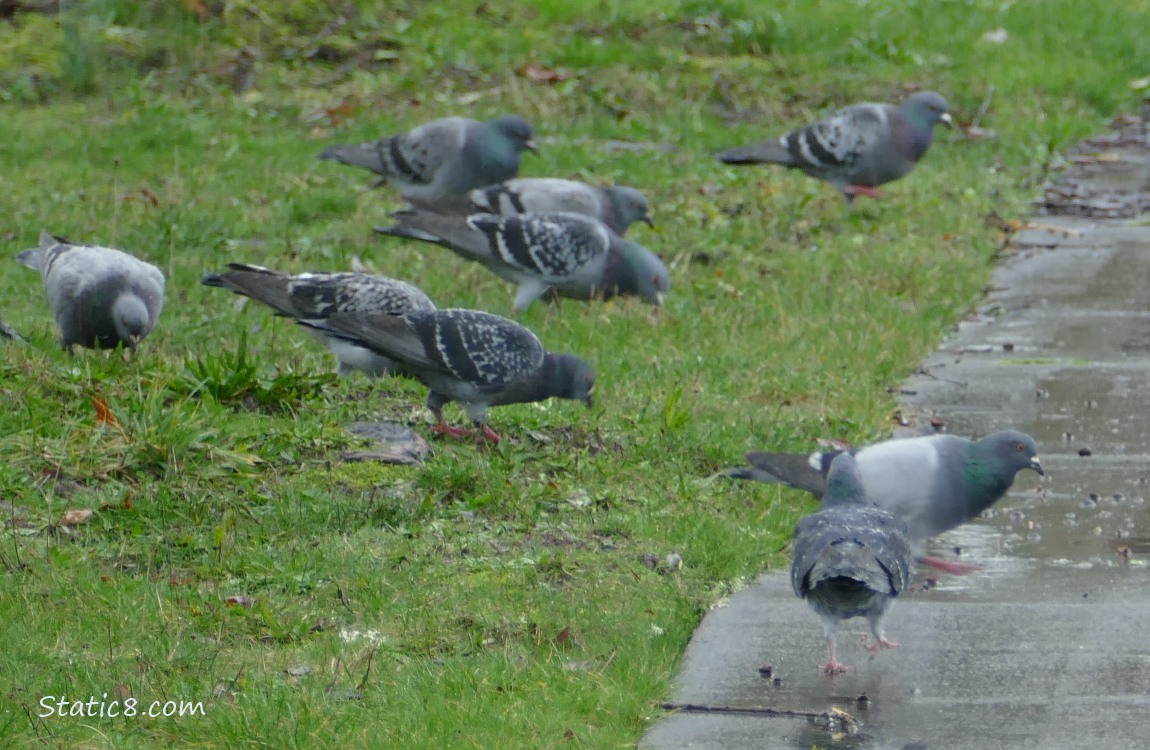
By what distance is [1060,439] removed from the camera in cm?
633

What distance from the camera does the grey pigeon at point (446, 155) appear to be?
10.8m

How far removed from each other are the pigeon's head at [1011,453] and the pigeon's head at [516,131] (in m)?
6.15

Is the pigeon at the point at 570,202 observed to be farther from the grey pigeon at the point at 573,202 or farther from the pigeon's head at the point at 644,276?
the pigeon's head at the point at 644,276

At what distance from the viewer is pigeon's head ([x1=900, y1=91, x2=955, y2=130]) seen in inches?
454

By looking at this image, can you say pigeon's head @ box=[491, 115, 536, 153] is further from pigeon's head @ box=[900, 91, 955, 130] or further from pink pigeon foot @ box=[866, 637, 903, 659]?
pink pigeon foot @ box=[866, 637, 903, 659]

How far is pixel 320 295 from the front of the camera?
23.4ft

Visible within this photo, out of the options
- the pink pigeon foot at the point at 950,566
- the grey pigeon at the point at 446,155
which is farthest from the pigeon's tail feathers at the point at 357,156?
the pink pigeon foot at the point at 950,566

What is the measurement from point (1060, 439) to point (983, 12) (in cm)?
1195

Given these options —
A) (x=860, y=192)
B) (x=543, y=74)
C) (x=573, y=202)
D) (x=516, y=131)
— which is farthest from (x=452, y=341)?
(x=543, y=74)

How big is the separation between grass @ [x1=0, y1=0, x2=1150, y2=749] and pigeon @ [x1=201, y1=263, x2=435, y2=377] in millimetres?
254

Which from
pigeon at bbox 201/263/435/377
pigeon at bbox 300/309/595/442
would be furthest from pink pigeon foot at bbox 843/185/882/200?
pigeon at bbox 300/309/595/442

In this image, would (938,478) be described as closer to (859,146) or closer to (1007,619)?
(1007,619)

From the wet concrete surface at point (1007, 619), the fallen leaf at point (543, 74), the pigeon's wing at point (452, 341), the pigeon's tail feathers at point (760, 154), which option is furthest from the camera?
the fallen leaf at point (543, 74)

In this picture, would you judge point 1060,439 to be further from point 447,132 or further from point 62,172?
point 62,172
